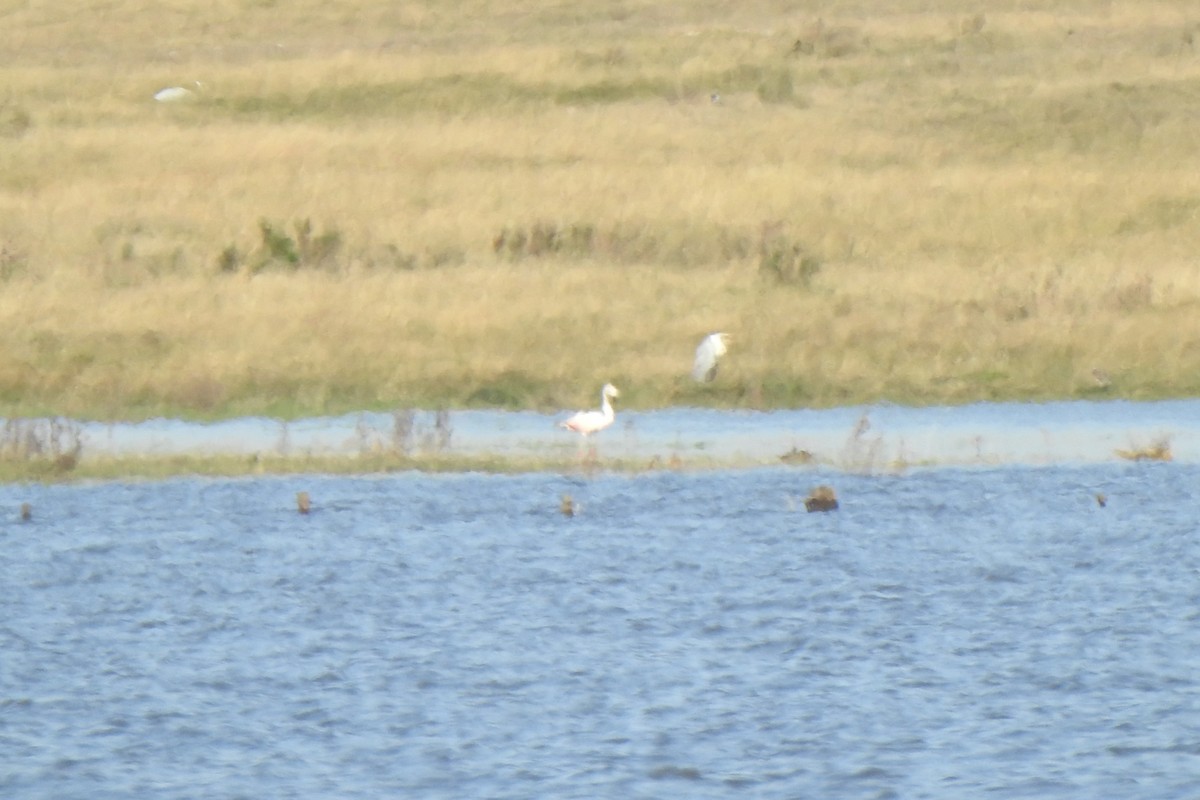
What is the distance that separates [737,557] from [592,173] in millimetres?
14059

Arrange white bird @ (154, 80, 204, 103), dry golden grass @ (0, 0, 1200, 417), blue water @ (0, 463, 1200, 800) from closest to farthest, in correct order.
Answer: blue water @ (0, 463, 1200, 800)
dry golden grass @ (0, 0, 1200, 417)
white bird @ (154, 80, 204, 103)

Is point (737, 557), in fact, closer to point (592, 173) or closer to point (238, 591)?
point (238, 591)

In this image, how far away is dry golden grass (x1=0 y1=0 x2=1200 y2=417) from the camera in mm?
17859

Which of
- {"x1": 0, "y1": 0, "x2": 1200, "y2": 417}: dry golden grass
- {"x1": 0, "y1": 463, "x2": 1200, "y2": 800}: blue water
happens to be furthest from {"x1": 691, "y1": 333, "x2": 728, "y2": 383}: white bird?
{"x1": 0, "y1": 463, "x2": 1200, "y2": 800}: blue water

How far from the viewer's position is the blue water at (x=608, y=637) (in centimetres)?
921

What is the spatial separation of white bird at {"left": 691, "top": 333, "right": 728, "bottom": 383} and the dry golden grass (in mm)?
124

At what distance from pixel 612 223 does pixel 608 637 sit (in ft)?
42.6

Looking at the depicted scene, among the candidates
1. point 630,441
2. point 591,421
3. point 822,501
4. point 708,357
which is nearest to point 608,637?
point 822,501

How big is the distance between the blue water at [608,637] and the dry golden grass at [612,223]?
3067 millimetres

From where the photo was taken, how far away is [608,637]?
37.0 feet

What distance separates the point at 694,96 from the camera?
34.2 metres

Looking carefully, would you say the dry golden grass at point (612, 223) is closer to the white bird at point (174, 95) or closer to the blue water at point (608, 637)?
the white bird at point (174, 95)

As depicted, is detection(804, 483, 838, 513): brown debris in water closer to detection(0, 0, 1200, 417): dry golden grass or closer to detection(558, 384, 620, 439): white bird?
detection(558, 384, 620, 439): white bird

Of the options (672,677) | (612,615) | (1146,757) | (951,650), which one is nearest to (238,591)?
(612,615)
